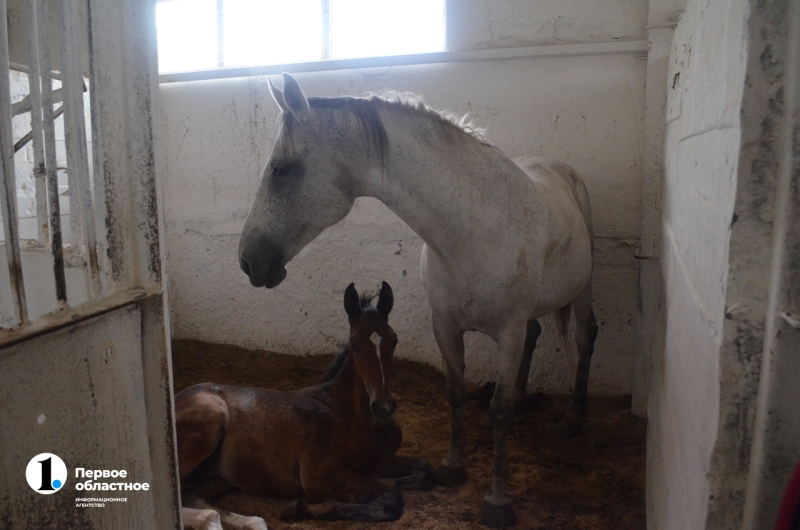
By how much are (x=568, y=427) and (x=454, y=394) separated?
2.64 ft

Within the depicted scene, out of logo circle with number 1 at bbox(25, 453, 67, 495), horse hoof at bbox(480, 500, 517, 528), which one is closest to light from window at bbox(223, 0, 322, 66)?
horse hoof at bbox(480, 500, 517, 528)

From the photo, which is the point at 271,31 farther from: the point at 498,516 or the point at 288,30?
the point at 498,516

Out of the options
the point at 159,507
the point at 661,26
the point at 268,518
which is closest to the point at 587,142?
the point at 661,26

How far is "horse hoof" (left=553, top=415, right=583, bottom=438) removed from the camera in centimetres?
296

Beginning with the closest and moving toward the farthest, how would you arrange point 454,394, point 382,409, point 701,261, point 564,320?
point 701,261
point 382,409
point 454,394
point 564,320

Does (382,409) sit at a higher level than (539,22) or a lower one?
lower

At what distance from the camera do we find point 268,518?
227cm

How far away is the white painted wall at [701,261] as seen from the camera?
882 mm

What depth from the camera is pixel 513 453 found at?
110 inches

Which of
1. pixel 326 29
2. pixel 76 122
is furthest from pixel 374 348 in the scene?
pixel 326 29

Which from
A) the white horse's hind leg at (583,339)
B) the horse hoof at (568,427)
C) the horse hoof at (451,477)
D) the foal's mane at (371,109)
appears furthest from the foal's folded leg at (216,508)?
the white horse's hind leg at (583,339)

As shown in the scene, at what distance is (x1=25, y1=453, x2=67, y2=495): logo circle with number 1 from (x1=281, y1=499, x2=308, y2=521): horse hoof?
1.31m

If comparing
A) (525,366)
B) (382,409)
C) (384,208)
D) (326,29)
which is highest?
(326,29)

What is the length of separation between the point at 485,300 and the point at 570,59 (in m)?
1.85
